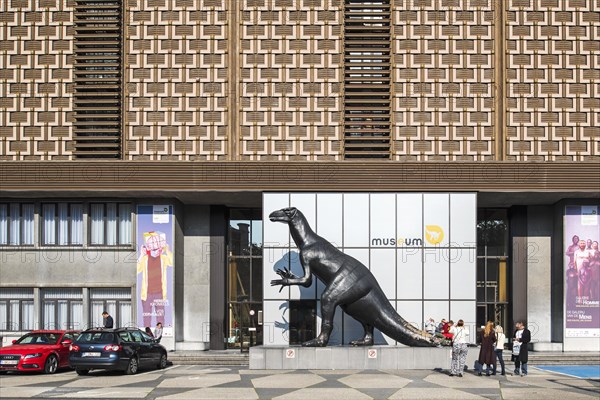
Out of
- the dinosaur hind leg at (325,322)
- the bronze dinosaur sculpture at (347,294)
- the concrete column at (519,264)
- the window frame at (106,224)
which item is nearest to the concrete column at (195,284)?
the window frame at (106,224)

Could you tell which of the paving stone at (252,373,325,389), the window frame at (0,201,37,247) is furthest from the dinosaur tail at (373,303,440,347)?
the window frame at (0,201,37,247)

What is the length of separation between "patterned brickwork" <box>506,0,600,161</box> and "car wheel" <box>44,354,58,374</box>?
1872 cm

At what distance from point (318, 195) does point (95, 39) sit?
10.7m

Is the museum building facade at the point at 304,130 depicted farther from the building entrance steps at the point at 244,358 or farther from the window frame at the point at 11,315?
the building entrance steps at the point at 244,358

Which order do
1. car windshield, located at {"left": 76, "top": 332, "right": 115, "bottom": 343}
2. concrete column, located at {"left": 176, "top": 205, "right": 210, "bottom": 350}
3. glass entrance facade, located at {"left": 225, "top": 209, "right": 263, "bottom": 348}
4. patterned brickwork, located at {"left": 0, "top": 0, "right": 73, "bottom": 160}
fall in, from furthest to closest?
1. glass entrance facade, located at {"left": 225, "top": 209, "right": 263, "bottom": 348}
2. concrete column, located at {"left": 176, "top": 205, "right": 210, "bottom": 350}
3. patterned brickwork, located at {"left": 0, "top": 0, "right": 73, "bottom": 160}
4. car windshield, located at {"left": 76, "top": 332, "right": 115, "bottom": 343}

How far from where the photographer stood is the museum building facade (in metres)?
37.0

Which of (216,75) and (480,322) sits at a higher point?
(216,75)

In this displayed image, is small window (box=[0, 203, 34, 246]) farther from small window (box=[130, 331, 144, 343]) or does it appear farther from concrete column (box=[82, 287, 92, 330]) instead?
small window (box=[130, 331, 144, 343])

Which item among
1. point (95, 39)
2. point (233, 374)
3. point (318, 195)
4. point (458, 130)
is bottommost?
point (233, 374)

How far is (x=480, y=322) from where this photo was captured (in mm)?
39969

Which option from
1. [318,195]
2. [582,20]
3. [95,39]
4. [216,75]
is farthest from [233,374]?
[582,20]

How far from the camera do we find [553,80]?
124ft

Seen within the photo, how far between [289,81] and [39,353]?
14.9 metres

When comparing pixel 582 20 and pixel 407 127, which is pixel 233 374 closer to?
pixel 407 127
